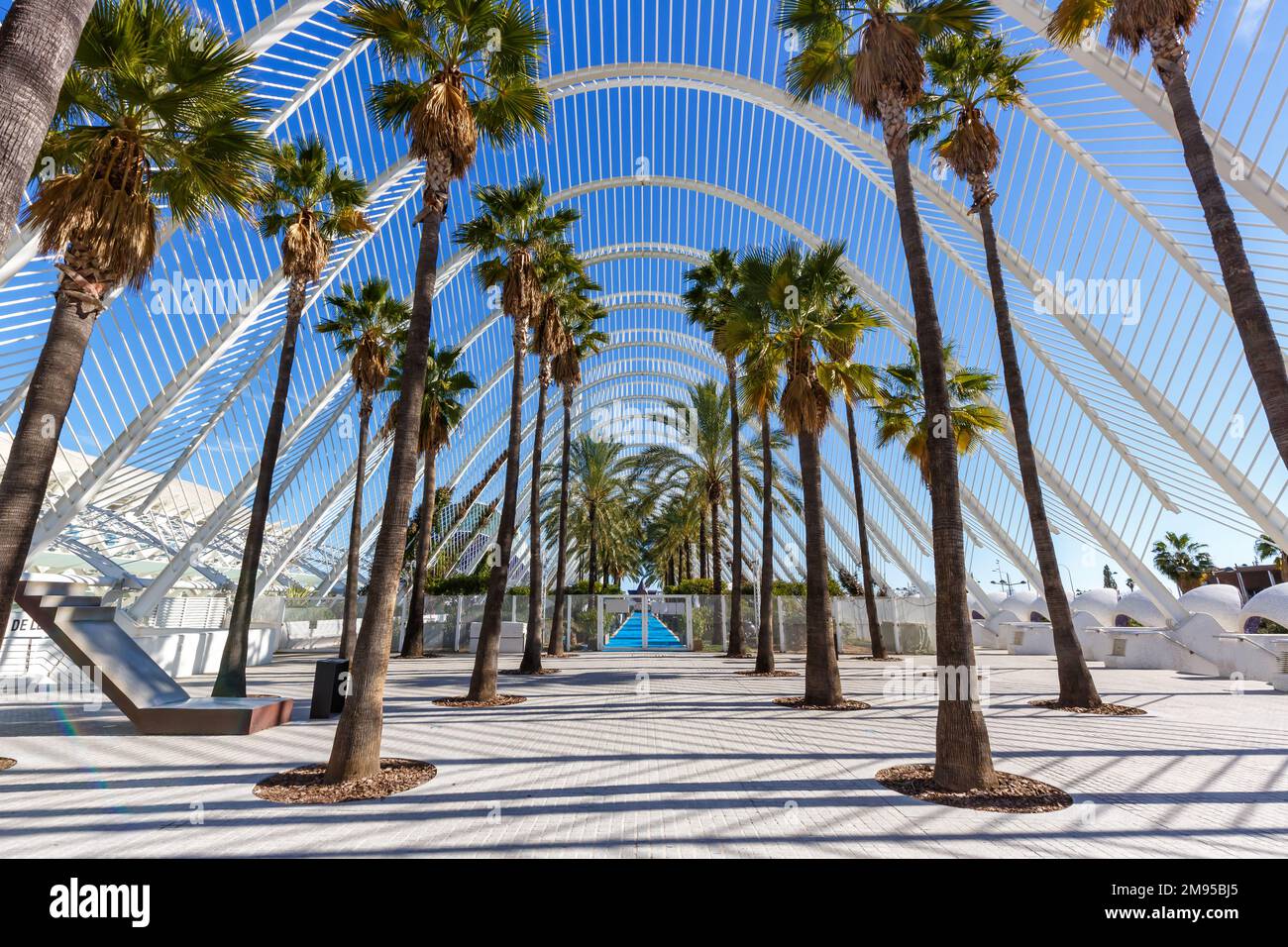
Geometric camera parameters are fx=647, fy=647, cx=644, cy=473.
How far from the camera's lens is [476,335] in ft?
110

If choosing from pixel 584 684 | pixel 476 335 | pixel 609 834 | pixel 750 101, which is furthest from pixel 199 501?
pixel 609 834

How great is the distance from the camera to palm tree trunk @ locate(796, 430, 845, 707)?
41.5ft

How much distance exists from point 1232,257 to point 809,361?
721cm

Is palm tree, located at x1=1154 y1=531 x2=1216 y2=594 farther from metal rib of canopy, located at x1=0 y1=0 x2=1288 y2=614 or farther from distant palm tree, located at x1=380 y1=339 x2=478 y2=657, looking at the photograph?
distant palm tree, located at x1=380 y1=339 x2=478 y2=657

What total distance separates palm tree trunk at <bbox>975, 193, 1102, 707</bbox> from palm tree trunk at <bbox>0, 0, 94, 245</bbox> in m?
14.3

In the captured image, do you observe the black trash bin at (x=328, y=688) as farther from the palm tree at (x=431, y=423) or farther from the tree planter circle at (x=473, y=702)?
the palm tree at (x=431, y=423)

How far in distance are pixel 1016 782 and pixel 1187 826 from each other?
149 cm

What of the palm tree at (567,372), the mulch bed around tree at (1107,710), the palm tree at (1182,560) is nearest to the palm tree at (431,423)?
the palm tree at (567,372)

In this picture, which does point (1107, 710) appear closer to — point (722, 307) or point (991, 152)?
point (991, 152)

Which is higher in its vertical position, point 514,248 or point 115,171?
point 514,248

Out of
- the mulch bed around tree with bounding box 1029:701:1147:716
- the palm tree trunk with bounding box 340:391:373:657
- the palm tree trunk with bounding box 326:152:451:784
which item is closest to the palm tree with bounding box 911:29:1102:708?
the mulch bed around tree with bounding box 1029:701:1147:716

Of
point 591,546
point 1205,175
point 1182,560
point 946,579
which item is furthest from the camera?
point 1182,560

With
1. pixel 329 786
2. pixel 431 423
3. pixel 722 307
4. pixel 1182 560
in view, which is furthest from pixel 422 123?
pixel 1182 560

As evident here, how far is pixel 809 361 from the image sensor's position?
1379 centimetres
